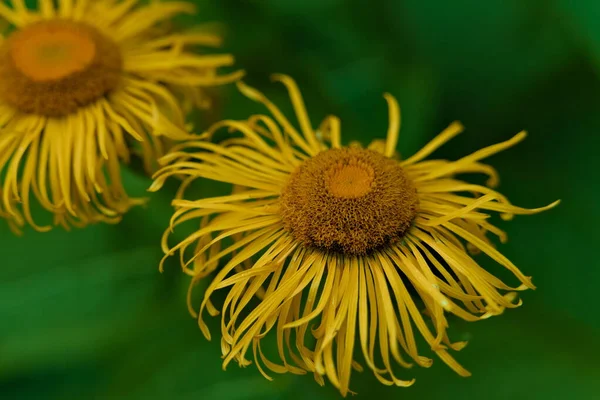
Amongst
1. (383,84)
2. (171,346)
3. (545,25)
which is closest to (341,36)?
(383,84)

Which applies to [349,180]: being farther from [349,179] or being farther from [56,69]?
[56,69]

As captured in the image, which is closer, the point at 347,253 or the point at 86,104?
the point at 347,253

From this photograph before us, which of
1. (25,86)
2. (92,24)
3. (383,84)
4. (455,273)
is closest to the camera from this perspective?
(455,273)

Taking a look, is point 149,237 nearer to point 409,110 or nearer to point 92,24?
point 92,24

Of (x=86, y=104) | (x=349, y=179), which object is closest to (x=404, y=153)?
(x=349, y=179)

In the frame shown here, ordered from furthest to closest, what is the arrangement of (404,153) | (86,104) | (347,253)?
(404,153) < (86,104) < (347,253)

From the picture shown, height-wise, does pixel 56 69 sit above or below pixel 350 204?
above

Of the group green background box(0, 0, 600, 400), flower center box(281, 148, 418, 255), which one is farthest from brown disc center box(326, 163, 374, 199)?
green background box(0, 0, 600, 400)
